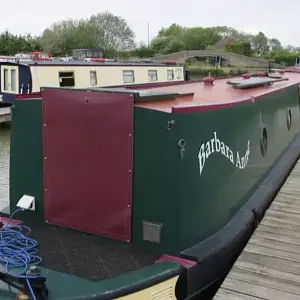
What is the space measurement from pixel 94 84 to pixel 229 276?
10.8m

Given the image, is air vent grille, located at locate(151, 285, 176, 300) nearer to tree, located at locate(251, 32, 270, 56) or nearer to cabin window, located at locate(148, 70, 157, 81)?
cabin window, located at locate(148, 70, 157, 81)

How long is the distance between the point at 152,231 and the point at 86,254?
1.69 ft

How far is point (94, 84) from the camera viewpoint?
13.6 m

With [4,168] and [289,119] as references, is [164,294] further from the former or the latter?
[4,168]

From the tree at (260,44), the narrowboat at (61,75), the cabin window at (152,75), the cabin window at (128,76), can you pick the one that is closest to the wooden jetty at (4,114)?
the narrowboat at (61,75)

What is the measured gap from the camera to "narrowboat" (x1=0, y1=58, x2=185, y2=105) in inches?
500

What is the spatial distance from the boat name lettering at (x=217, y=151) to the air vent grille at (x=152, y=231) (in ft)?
1.83

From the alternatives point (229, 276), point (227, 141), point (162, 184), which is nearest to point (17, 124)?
point (162, 184)

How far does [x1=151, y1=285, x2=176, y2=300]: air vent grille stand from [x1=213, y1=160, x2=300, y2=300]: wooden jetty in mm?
323

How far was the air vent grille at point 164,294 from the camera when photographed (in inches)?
121

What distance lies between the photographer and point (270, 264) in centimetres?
372

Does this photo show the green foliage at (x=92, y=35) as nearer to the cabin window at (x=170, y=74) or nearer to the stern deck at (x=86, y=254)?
the cabin window at (x=170, y=74)

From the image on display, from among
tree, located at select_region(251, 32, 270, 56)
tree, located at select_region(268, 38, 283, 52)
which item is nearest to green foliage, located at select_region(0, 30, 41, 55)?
tree, located at select_region(251, 32, 270, 56)

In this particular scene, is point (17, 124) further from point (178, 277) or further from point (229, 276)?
point (229, 276)
